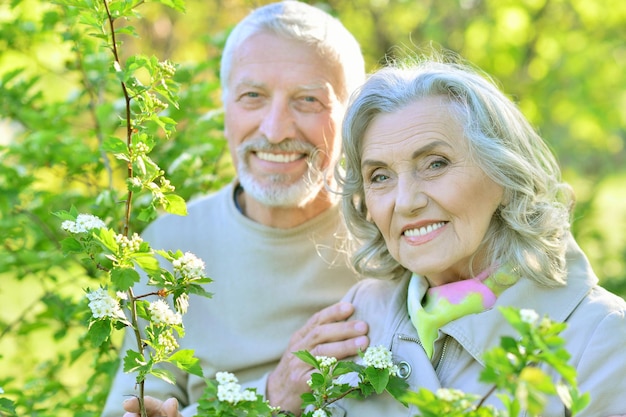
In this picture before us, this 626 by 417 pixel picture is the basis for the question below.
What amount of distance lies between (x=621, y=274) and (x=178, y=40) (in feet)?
13.0

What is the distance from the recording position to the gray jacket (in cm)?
224

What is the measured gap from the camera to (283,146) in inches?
128

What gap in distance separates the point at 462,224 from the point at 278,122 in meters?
1.04

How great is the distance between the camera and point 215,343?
3230mm

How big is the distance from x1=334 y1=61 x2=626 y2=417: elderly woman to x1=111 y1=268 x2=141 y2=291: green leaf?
33.0 inches

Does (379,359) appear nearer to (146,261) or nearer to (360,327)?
(360,327)

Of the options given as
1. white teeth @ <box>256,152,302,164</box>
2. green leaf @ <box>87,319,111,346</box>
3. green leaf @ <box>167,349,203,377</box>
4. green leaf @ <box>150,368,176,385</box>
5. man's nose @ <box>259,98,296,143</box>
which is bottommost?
green leaf @ <box>150,368,176,385</box>

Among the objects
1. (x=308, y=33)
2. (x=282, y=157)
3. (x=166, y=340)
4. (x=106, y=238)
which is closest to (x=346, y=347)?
(x=166, y=340)

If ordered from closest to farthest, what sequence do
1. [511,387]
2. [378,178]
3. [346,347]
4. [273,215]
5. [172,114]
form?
1. [511,387]
2. [378,178]
3. [346,347]
4. [273,215]
5. [172,114]

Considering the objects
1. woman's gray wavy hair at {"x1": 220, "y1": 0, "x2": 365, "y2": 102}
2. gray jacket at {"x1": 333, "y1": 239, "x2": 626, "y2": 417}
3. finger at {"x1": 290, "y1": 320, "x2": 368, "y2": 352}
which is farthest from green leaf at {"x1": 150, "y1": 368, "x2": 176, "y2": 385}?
woman's gray wavy hair at {"x1": 220, "y1": 0, "x2": 365, "y2": 102}

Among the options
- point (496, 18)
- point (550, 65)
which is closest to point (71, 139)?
point (496, 18)

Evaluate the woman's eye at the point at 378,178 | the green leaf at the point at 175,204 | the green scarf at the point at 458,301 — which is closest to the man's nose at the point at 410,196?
the woman's eye at the point at 378,178

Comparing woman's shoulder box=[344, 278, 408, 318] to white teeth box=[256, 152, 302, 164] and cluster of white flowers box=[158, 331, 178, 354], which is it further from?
cluster of white flowers box=[158, 331, 178, 354]

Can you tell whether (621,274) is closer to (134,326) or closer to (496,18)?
(496,18)
